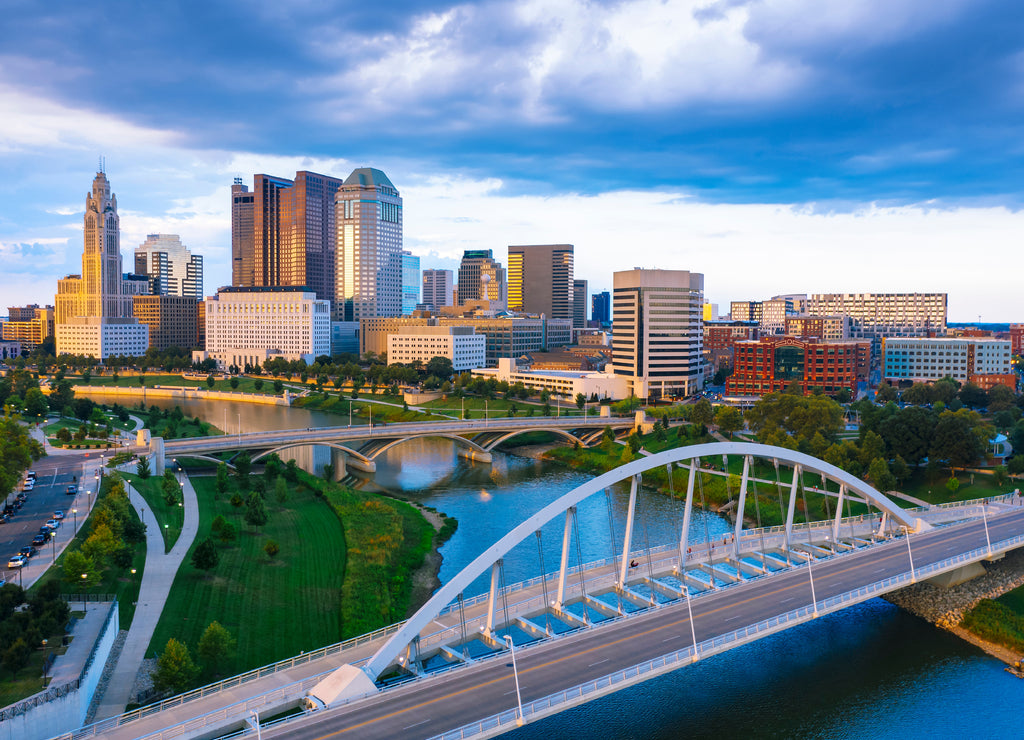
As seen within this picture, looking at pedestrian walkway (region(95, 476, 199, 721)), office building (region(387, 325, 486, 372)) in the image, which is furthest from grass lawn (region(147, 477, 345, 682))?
office building (region(387, 325, 486, 372))

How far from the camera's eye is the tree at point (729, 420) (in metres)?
77.2

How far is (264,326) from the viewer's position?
173500mm

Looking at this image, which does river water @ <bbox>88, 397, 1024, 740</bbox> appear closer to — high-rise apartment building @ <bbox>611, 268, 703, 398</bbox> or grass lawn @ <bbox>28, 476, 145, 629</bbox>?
grass lawn @ <bbox>28, 476, 145, 629</bbox>

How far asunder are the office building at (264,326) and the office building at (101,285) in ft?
66.8

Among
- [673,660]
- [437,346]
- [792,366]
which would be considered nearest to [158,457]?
[673,660]

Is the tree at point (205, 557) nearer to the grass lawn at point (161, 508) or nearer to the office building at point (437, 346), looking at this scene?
the grass lawn at point (161, 508)

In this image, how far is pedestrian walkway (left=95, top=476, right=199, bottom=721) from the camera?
26844 mm

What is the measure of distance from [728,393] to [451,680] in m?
90.7

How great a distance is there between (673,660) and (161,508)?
34900 mm

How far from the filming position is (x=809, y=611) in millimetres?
29828

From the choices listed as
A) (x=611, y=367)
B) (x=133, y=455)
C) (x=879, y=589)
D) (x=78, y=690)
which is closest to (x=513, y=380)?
(x=611, y=367)

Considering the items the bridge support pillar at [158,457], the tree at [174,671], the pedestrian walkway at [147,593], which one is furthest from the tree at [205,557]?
the bridge support pillar at [158,457]

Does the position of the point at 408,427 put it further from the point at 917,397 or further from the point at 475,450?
the point at 917,397

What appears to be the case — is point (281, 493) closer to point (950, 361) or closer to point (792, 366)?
point (792, 366)
